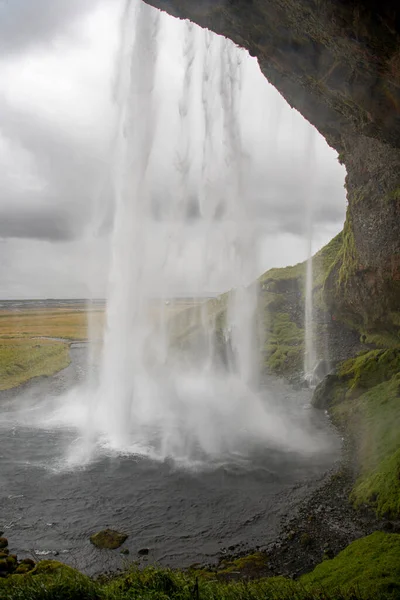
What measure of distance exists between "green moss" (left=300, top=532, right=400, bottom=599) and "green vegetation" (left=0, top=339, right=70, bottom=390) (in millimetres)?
37312

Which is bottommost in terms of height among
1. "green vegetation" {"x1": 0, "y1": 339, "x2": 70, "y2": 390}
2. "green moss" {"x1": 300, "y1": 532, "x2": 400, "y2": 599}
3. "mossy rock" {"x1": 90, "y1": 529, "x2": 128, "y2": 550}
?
"mossy rock" {"x1": 90, "y1": 529, "x2": 128, "y2": 550}

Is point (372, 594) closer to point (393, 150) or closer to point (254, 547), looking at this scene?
point (254, 547)

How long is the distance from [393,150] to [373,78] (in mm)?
9861

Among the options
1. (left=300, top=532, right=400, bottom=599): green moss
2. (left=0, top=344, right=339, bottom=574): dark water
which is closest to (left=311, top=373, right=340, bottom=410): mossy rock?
(left=0, top=344, right=339, bottom=574): dark water

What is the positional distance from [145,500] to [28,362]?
134ft

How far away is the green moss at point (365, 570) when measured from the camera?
9.66m

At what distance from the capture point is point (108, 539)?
1530 centimetres

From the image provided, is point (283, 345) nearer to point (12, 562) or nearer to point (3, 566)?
point (12, 562)

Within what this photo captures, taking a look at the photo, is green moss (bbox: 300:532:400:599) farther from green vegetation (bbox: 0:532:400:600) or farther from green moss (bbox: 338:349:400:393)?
green moss (bbox: 338:349:400:393)

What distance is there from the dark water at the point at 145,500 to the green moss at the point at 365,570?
337cm

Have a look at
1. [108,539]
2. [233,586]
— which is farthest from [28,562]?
[233,586]

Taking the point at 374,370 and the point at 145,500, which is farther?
the point at 374,370

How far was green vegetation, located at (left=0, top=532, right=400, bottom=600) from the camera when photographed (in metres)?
9.65

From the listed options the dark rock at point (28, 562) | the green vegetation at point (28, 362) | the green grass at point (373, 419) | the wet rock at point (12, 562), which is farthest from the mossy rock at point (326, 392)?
the green vegetation at point (28, 362)
